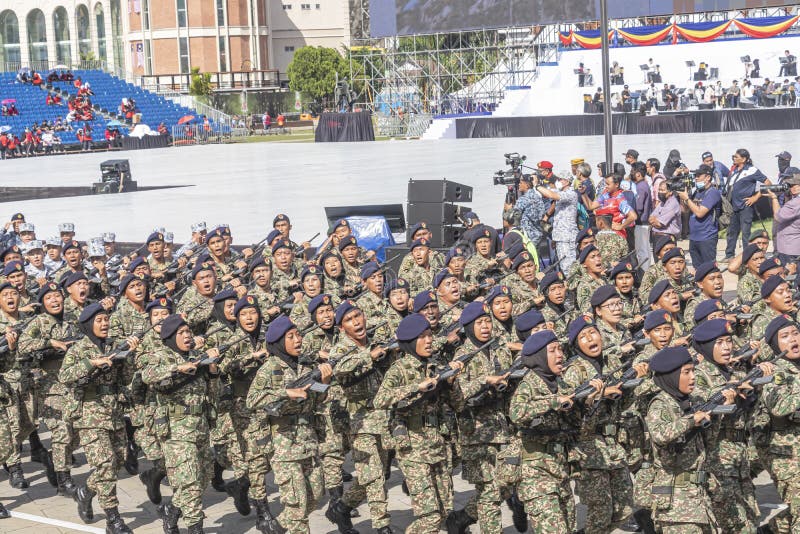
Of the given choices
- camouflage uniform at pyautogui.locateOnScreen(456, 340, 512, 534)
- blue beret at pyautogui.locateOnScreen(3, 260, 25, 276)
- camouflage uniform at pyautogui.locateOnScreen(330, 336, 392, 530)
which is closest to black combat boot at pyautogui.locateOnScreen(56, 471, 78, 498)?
blue beret at pyautogui.locateOnScreen(3, 260, 25, 276)

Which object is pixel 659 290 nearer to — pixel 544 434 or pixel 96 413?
pixel 544 434

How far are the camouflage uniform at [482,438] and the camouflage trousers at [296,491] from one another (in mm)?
1161

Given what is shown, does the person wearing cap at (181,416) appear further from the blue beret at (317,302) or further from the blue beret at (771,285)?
the blue beret at (771,285)

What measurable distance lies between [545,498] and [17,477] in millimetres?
5592

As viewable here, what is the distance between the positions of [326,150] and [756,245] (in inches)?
1555

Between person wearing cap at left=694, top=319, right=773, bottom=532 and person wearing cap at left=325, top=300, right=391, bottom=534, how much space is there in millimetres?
2512

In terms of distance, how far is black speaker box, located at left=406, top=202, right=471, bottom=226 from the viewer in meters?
18.4

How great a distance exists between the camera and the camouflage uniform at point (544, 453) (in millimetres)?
8188

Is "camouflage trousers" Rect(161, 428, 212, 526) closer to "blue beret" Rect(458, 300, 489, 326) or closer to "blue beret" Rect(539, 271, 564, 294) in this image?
"blue beret" Rect(458, 300, 489, 326)

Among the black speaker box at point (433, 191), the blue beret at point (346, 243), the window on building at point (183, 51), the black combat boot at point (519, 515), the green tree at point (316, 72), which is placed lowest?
the black combat boot at point (519, 515)

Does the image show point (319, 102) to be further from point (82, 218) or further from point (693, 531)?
point (693, 531)

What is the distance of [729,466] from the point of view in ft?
26.5

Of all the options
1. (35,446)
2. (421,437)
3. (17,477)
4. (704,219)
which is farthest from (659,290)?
(704,219)

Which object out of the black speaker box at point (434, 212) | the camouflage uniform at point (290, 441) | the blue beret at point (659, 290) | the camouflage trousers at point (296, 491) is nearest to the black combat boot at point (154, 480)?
the camouflage uniform at point (290, 441)
